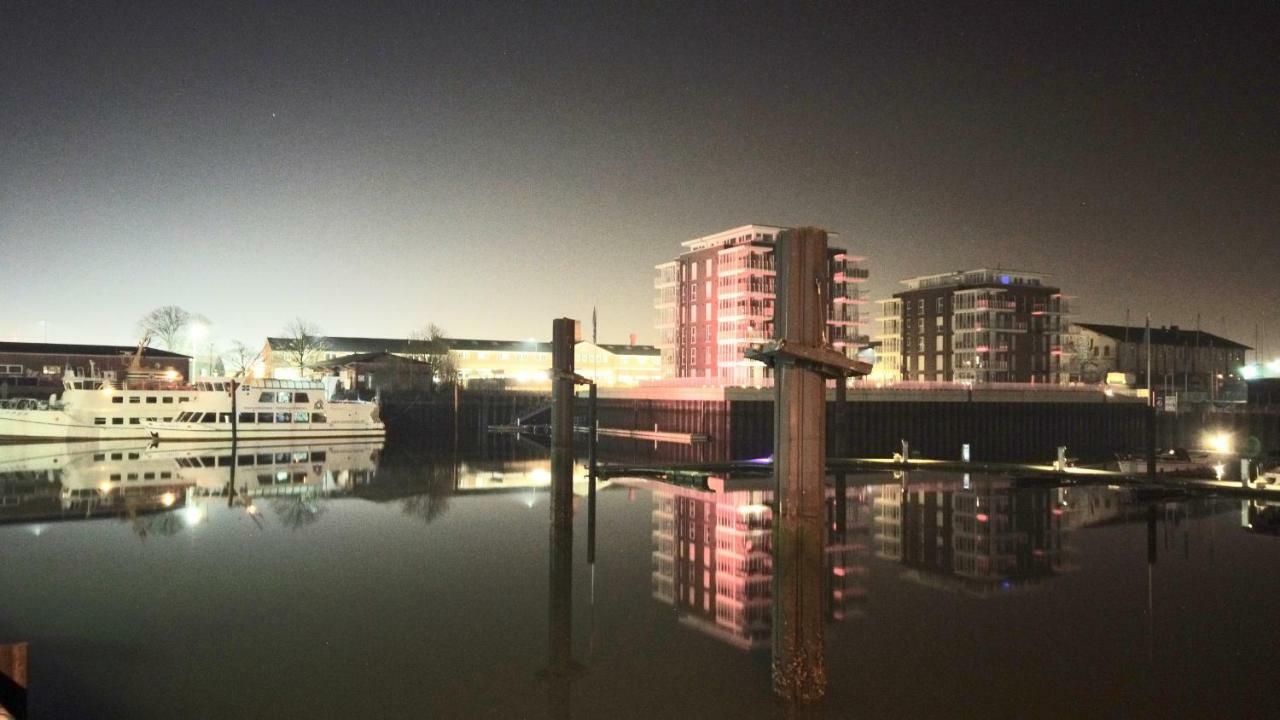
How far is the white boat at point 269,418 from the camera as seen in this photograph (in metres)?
64.7

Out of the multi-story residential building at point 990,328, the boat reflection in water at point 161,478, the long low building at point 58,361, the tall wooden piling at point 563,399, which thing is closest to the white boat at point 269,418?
the boat reflection in water at point 161,478

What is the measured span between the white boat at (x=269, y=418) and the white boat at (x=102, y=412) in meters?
1.27

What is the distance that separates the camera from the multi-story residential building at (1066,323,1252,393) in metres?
130

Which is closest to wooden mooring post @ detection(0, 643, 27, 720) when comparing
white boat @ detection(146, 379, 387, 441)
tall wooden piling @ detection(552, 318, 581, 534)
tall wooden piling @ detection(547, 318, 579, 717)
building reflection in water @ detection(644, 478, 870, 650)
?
tall wooden piling @ detection(547, 318, 579, 717)

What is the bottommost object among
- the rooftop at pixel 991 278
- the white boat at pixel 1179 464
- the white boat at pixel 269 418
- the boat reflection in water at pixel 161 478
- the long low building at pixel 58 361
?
the boat reflection in water at pixel 161 478

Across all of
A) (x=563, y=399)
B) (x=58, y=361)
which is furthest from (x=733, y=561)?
(x=58, y=361)

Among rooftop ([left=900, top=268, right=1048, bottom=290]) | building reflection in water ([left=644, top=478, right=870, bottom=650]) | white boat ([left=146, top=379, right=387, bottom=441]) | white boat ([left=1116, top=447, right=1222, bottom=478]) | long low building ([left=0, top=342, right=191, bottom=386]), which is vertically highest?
rooftop ([left=900, top=268, right=1048, bottom=290])

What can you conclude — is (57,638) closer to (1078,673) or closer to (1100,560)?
(1078,673)

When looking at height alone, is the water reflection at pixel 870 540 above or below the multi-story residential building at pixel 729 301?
below

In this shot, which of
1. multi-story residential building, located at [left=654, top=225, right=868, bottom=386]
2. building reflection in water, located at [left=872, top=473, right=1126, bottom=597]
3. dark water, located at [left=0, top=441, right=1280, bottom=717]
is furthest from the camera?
multi-story residential building, located at [left=654, top=225, right=868, bottom=386]

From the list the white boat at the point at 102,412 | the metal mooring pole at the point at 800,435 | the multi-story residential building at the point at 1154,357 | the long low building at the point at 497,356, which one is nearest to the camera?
the metal mooring pole at the point at 800,435

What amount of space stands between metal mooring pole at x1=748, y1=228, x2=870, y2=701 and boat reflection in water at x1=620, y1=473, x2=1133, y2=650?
2.82 meters

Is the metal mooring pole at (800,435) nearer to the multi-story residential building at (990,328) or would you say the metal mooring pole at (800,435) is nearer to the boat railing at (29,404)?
the boat railing at (29,404)

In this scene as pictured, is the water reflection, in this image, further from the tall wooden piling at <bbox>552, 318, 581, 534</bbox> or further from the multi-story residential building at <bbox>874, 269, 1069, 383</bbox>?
the multi-story residential building at <bbox>874, 269, 1069, 383</bbox>
